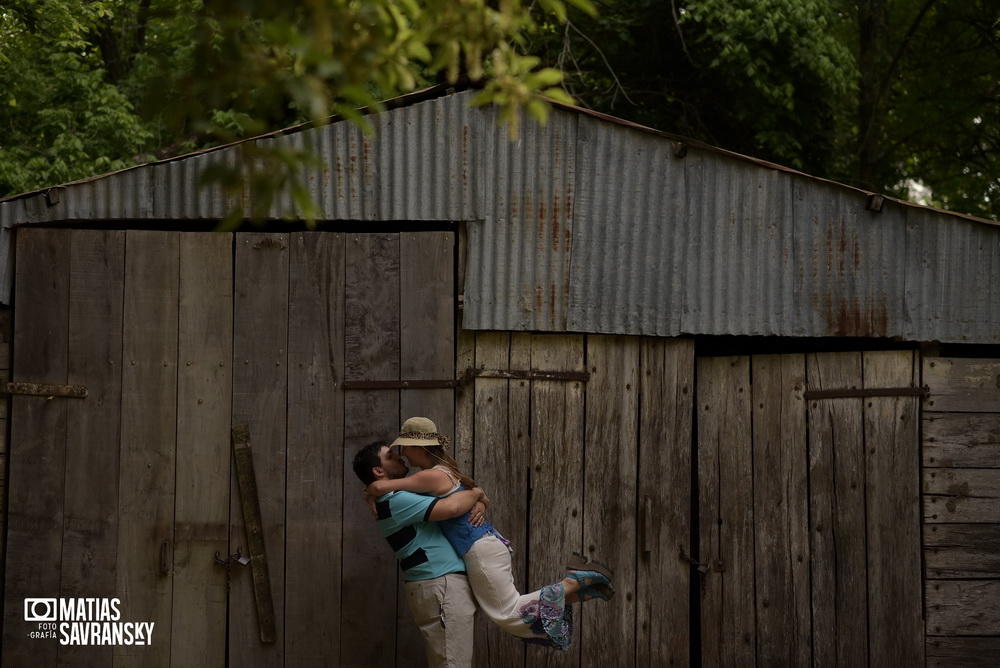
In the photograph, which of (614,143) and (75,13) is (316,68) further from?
(75,13)

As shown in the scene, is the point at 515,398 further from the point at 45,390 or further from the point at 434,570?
the point at 45,390

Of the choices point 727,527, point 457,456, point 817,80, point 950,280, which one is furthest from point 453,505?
point 817,80

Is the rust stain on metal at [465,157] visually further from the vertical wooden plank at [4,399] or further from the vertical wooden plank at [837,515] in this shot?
the vertical wooden plank at [4,399]

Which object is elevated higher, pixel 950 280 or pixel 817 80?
pixel 817 80

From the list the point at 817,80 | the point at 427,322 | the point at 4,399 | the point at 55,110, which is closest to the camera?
the point at 4,399

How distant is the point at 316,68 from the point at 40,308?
398 centimetres

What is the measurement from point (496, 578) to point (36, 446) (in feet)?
9.51

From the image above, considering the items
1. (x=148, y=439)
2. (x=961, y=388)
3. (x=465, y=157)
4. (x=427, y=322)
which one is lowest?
(x=148, y=439)

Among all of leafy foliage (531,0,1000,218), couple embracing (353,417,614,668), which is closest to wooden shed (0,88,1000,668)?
couple embracing (353,417,614,668)

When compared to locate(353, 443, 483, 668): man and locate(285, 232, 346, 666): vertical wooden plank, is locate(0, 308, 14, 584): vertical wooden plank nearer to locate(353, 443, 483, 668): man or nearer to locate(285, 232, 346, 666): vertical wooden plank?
locate(285, 232, 346, 666): vertical wooden plank

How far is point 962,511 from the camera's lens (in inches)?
245

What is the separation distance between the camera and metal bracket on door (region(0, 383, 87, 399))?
586 cm

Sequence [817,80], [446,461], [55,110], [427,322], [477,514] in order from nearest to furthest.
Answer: [477,514] < [446,461] < [427,322] < [55,110] < [817,80]

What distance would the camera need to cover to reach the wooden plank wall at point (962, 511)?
20.2ft
